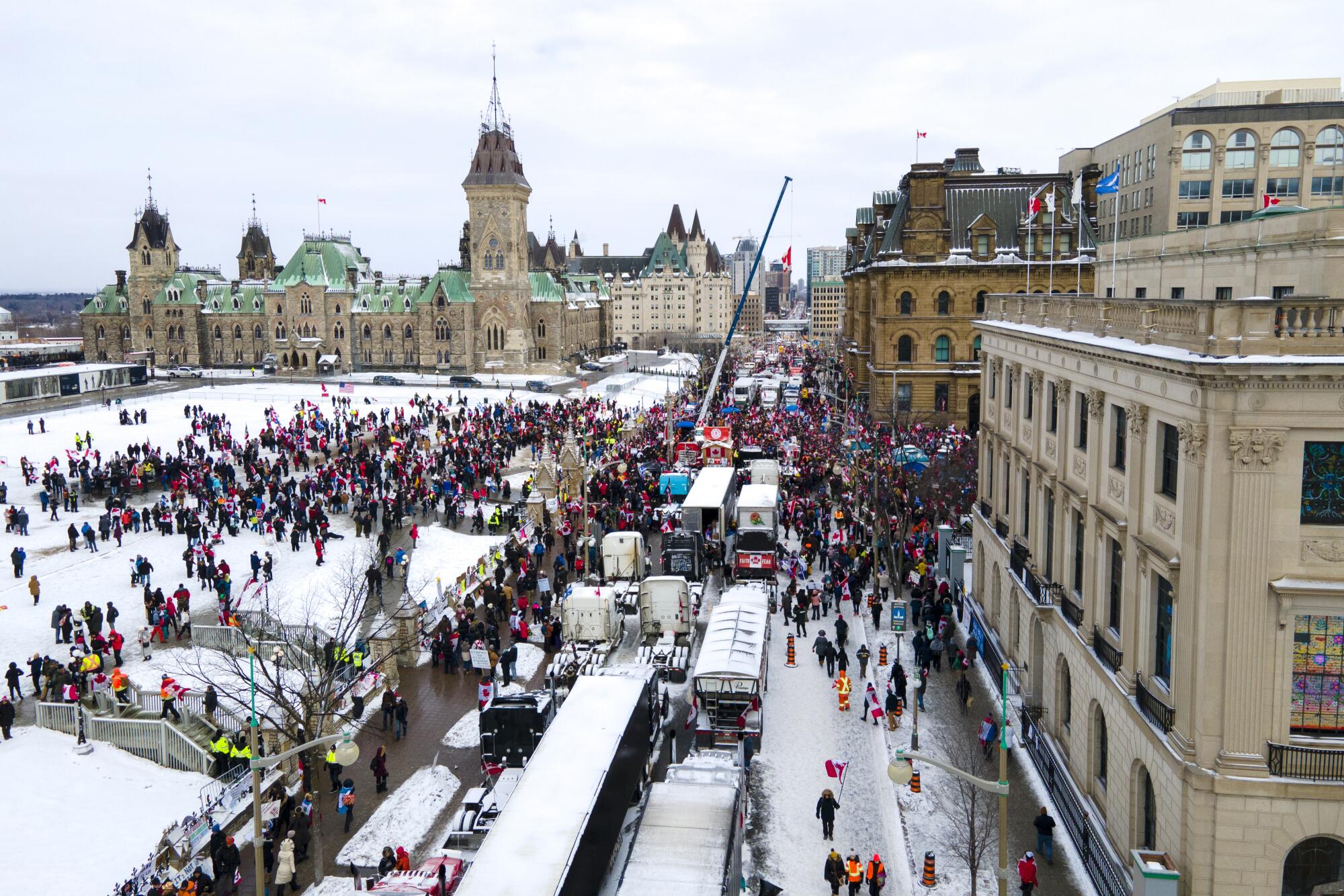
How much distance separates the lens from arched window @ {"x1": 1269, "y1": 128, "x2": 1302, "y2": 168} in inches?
2311

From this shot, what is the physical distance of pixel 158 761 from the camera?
2122 centimetres

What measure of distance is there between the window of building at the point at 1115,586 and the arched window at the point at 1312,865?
4339mm

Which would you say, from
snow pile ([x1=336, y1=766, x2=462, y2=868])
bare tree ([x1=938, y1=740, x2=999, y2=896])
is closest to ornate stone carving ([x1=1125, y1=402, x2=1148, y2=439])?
bare tree ([x1=938, y1=740, x2=999, y2=896])

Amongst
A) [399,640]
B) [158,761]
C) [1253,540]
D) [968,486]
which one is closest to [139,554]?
[399,640]

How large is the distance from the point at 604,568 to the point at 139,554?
16.6 metres

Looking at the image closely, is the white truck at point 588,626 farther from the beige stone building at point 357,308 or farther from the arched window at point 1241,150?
the beige stone building at point 357,308

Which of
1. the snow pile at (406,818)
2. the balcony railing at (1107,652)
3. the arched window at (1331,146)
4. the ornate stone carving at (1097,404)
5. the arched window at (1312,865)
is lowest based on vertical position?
the snow pile at (406,818)

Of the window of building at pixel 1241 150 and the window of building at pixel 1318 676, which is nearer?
the window of building at pixel 1318 676

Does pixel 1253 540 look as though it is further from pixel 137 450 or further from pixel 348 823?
pixel 137 450

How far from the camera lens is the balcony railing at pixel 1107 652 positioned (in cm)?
1739

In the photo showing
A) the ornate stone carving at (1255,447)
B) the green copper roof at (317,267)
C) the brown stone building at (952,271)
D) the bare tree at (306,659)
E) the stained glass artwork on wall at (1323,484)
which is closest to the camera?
the ornate stone carving at (1255,447)

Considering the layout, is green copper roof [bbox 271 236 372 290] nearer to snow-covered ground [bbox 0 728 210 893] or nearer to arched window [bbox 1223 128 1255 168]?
arched window [bbox 1223 128 1255 168]

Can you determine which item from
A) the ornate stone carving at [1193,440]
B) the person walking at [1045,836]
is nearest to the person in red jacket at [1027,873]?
the person walking at [1045,836]

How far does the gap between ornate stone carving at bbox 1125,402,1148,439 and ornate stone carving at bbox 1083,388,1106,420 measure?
1.63m
